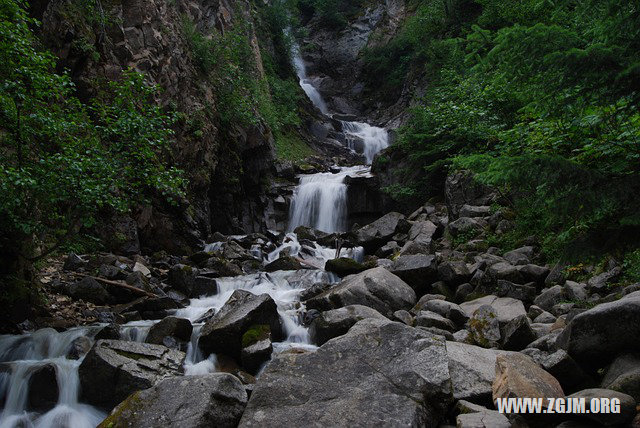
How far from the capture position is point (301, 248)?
16062 mm

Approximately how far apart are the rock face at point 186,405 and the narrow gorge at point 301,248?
2cm

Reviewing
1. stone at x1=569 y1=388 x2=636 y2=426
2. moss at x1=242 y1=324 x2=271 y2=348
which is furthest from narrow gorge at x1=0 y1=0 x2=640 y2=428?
moss at x1=242 y1=324 x2=271 y2=348

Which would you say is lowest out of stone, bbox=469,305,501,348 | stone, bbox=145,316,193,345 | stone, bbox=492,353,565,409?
stone, bbox=145,316,193,345

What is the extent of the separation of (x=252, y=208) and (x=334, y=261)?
9104mm

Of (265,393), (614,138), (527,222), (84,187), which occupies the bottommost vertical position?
(265,393)

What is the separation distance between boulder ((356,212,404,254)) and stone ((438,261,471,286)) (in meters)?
5.41

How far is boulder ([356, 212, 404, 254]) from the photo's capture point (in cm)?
1514

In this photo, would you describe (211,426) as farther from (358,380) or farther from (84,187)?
(84,187)

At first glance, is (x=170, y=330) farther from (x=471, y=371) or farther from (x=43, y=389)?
(x=471, y=371)

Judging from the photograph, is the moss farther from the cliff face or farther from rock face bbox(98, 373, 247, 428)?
the cliff face

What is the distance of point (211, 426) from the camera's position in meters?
3.83

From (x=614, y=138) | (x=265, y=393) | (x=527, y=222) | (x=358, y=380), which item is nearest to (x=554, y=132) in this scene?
(x=614, y=138)

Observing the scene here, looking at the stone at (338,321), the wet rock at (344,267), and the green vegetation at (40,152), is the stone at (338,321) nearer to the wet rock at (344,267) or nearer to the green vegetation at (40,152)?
the green vegetation at (40,152)

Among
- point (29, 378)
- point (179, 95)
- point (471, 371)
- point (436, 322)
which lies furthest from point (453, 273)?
point (179, 95)
